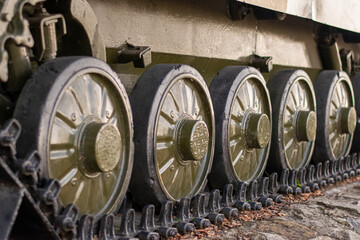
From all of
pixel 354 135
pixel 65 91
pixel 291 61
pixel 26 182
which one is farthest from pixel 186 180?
pixel 354 135

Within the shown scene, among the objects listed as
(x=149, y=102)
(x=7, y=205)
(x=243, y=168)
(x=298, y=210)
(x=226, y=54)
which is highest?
(x=226, y=54)

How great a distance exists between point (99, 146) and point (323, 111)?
11.6ft

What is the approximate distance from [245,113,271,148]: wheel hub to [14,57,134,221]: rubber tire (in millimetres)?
1981

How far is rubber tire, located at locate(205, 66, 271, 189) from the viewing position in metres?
4.12

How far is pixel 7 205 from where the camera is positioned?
217cm

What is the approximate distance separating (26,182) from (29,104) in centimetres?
38

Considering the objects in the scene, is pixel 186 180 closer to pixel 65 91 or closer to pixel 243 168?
pixel 243 168

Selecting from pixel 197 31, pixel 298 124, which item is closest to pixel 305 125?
pixel 298 124

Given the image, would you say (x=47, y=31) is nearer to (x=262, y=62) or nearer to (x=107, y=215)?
(x=107, y=215)

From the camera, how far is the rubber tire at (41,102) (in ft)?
7.91

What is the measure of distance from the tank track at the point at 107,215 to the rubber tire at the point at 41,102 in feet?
0.48

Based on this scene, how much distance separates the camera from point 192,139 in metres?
3.56

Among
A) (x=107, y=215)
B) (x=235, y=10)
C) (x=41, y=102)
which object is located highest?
(x=235, y=10)

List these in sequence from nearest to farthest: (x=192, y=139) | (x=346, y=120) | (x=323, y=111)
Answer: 1. (x=192, y=139)
2. (x=323, y=111)
3. (x=346, y=120)
